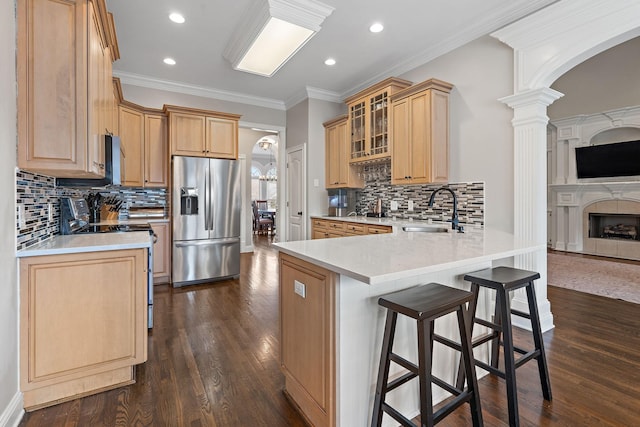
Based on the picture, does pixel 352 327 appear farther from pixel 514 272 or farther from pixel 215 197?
pixel 215 197

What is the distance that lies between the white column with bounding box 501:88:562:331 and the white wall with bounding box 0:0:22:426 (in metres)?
3.50

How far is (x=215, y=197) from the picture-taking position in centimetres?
429

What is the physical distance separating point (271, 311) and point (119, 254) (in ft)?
5.37

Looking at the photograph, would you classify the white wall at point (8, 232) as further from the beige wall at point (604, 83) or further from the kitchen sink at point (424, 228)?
the beige wall at point (604, 83)

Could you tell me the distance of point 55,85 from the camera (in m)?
1.71

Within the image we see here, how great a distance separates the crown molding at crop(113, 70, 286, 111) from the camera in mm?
4455

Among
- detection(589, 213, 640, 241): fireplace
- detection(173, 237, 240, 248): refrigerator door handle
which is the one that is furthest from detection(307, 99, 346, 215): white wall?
detection(589, 213, 640, 241): fireplace

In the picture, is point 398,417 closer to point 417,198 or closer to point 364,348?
point 364,348

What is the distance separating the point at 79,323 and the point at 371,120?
375 centimetres

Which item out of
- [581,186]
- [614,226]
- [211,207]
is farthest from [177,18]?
[614,226]

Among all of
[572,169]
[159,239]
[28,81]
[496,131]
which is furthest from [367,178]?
[572,169]

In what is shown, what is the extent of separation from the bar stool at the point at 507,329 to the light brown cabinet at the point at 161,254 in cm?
372

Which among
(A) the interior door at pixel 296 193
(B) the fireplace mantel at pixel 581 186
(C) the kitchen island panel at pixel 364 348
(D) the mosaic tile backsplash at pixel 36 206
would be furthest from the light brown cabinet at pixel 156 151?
(B) the fireplace mantel at pixel 581 186

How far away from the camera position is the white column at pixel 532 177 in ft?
9.02
